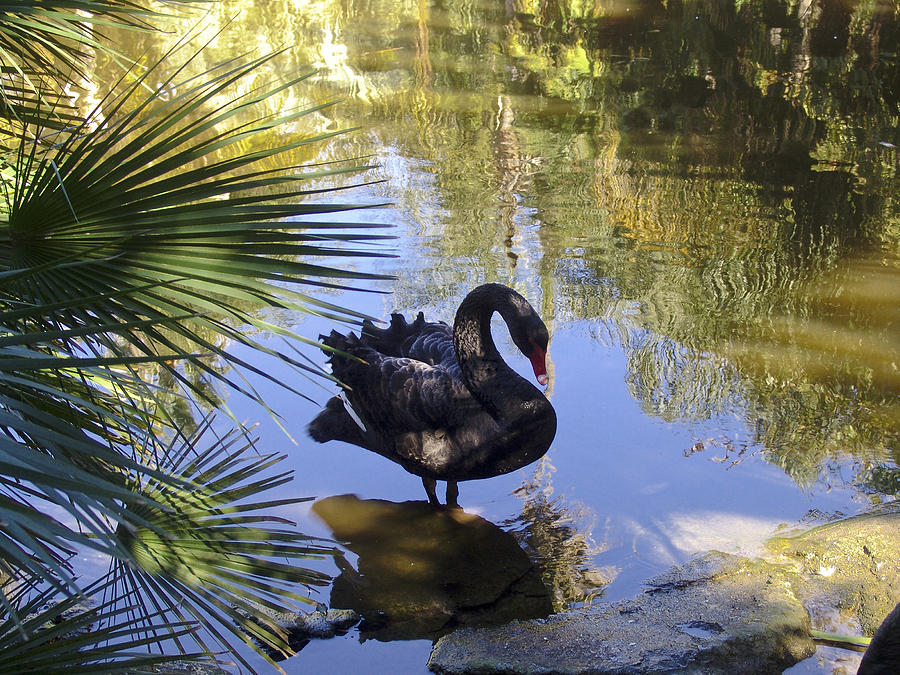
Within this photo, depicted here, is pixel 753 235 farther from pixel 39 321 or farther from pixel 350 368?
pixel 39 321

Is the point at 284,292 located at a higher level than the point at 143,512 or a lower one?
higher

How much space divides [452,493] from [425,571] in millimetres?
560

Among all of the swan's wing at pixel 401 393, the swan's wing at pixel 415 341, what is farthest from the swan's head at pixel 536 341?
the swan's wing at pixel 415 341

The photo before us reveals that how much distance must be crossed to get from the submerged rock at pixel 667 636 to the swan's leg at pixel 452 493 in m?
0.95

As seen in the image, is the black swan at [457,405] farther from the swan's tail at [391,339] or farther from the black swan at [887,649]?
the black swan at [887,649]

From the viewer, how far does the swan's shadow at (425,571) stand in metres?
3.28

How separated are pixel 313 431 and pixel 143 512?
2.38 m

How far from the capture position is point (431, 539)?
3.76 m

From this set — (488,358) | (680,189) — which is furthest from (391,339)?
(680,189)

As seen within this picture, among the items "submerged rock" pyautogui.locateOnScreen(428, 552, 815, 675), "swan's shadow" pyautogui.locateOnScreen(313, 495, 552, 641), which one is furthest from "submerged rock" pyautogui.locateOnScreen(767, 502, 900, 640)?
"swan's shadow" pyautogui.locateOnScreen(313, 495, 552, 641)

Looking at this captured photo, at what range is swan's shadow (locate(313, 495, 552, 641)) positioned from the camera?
3275 mm

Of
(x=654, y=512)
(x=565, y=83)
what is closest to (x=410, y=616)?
(x=654, y=512)

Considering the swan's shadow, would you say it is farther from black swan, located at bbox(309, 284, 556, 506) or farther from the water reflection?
the water reflection

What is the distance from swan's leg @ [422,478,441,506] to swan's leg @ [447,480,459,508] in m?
0.06
